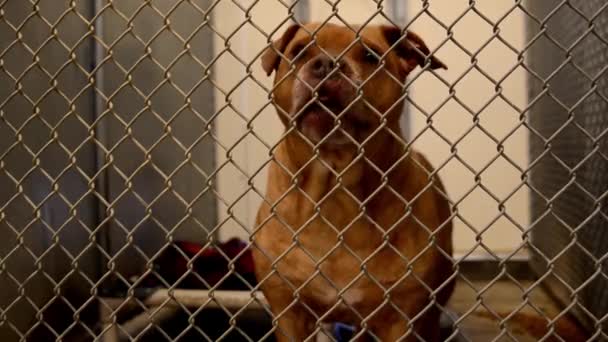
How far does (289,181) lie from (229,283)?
97 centimetres

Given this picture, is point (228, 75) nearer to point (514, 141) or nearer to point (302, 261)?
point (514, 141)

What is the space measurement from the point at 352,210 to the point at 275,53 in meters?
0.55

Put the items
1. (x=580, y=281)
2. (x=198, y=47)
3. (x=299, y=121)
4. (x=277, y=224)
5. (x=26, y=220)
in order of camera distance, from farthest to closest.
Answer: (x=198, y=47) → (x=580, y=281) → (x=26, y=220) → (x=277, y=224) → (x=299, y=121)

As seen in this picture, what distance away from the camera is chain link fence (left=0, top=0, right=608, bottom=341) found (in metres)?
1.65

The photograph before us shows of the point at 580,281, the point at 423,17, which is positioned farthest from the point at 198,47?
the point at 580,281

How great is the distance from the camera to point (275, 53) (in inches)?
80.5

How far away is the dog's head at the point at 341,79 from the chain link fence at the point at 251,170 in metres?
0.02

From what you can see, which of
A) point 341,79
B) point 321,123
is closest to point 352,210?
point 321,123

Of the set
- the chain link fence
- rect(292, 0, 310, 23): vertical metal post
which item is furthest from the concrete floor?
rect(292, 0, 310, 23): vertical metal post

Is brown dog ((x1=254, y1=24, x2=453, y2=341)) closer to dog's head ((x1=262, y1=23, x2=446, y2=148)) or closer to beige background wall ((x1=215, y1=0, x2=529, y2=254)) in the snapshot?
dog's head ((x1=262, y1=23, x2=446, y2=148))

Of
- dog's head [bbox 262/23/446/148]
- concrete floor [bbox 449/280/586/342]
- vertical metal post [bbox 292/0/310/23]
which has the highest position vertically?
vertical metal post [bbox 292/0/310/23]

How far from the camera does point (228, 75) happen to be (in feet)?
12.8

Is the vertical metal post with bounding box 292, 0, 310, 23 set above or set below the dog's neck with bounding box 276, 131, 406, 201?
above

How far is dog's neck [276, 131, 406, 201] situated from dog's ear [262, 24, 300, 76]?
0.75 feet
